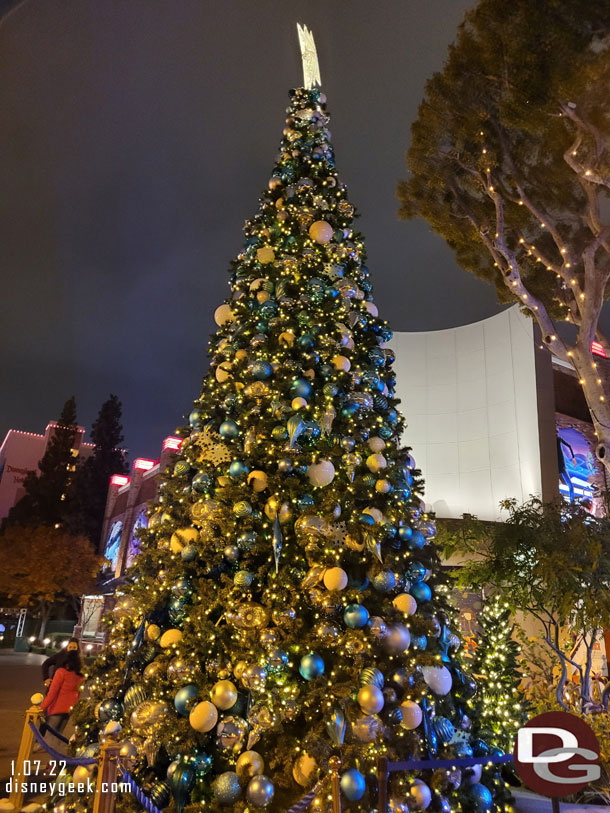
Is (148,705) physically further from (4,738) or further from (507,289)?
(507,289)

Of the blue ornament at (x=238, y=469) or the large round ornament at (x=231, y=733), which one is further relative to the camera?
the blue ornament at (x=238, y=469)

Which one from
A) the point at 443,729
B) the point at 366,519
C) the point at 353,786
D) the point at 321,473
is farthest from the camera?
the point at 321,473

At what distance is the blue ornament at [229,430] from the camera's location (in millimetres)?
3844

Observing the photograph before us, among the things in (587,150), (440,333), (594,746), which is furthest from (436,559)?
(440,333)

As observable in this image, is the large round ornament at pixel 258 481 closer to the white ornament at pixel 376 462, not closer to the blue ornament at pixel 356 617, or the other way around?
the white ornament at pixel 376 462

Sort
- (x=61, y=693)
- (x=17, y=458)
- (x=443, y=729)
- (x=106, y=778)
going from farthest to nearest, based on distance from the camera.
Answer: (x=17, y=458)
(x=61, y=693)
(x=443, y=729)
(x=106, y=778)

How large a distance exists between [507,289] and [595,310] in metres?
2.21

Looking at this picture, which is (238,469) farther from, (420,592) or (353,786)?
(353,786)

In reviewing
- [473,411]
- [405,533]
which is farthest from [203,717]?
[473,411]

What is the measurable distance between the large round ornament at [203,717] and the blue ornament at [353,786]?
773mm

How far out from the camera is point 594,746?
7.18 feet

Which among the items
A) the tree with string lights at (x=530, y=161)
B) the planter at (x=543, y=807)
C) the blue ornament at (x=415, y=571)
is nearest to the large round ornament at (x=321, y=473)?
the blue ornament at (x=415, y=571)

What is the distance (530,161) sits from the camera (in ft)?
27.5

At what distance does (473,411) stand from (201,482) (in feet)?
33.6
